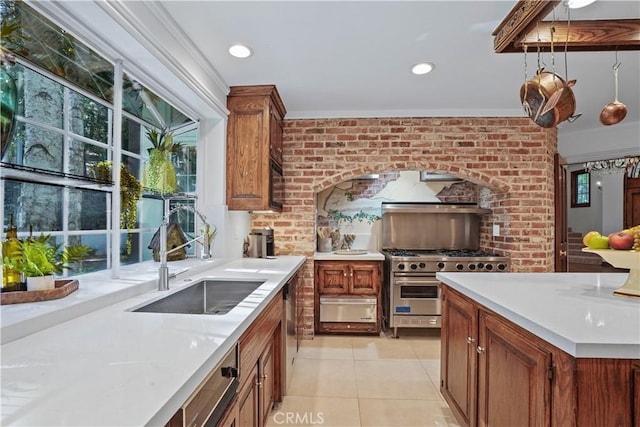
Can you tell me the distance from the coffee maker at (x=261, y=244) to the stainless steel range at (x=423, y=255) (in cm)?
132

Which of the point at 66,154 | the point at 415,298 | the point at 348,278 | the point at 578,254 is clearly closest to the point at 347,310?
the point at 348,278

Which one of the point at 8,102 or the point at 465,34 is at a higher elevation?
the point at 465,34

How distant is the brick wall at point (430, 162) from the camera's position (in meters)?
3.58

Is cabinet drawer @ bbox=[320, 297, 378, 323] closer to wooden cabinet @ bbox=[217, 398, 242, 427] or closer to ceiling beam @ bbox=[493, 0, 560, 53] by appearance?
wooden cabinet @ bbox=[217, 398, 242, 427]

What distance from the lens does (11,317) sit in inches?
42.6

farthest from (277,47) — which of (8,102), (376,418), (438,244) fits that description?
(438,244)

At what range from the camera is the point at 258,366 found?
162 cm

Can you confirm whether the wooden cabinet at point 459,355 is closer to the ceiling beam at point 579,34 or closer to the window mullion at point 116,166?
the ceiling beam at point 579,34

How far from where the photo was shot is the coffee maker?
10.8 feet

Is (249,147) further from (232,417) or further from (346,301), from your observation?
(232,417)

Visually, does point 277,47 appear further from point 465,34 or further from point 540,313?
point 540,313

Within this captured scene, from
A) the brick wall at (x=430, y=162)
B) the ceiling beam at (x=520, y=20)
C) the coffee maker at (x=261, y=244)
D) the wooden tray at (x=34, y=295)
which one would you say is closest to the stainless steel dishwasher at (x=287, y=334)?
the coffee maker at (x=261, y=244)

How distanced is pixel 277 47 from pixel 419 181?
2775mm

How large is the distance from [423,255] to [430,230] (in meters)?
0.81
